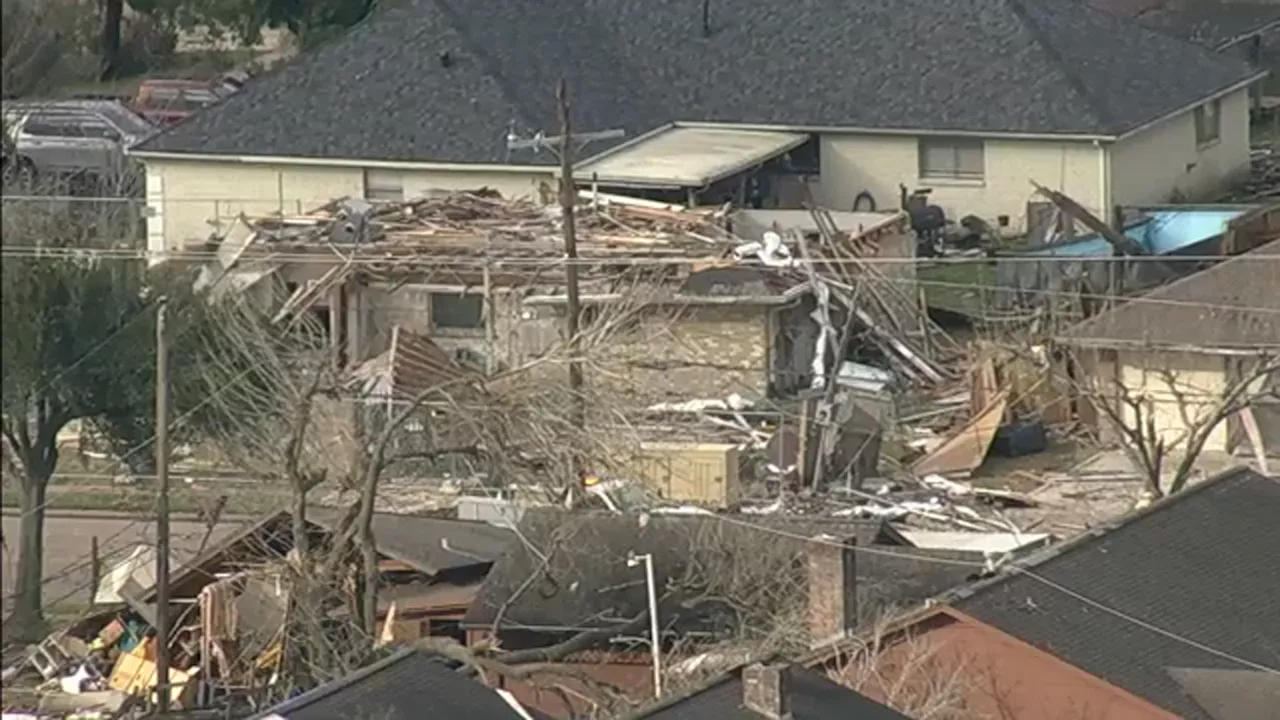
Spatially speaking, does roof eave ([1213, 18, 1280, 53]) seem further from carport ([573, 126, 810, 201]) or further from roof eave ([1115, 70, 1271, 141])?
carport ([573, 126, 810, 201])

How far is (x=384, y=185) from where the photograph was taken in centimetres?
3947

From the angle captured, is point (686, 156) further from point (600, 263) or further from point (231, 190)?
point (600, 263)

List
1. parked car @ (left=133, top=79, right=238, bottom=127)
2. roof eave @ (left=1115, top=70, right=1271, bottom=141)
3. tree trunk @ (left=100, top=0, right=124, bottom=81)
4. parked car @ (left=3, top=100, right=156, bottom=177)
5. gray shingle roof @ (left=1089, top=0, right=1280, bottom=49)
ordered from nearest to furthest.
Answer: roof eave @ (left=1115, top=70, right=1271, bottom=141)
parked car @ (left=3, top=100, right=156, bottom=177)
parked car @ (left=133, top=79, right=238, bottom=127)
gray shingle roof @ (left=1089, top=0, right=1280, bottom=49)
tree trunk @ (left=100, top=0, right=124, bottom=81)

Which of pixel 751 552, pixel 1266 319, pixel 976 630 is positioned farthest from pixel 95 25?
pixel 976 630

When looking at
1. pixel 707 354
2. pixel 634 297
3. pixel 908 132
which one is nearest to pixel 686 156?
pixel 908 132

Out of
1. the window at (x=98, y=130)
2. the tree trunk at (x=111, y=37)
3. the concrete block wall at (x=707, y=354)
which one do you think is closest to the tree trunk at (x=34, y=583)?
the concrete block wall at (x=707, y=354)

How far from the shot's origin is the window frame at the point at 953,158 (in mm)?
40469

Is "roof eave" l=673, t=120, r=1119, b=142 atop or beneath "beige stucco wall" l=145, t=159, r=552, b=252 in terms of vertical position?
atop

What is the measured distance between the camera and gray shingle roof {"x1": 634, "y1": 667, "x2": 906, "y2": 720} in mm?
16422

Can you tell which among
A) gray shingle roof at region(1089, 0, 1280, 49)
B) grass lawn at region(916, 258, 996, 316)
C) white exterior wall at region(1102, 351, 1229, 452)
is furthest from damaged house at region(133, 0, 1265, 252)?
white exterior wall at region(1102, 351, 1229, 452)

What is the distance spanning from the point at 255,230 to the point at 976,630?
61.5ft

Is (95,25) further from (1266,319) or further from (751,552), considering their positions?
Answer: (751,552)

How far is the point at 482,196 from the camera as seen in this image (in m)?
37.2

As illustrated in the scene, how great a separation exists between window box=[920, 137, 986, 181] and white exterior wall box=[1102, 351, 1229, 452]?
33.8ft
